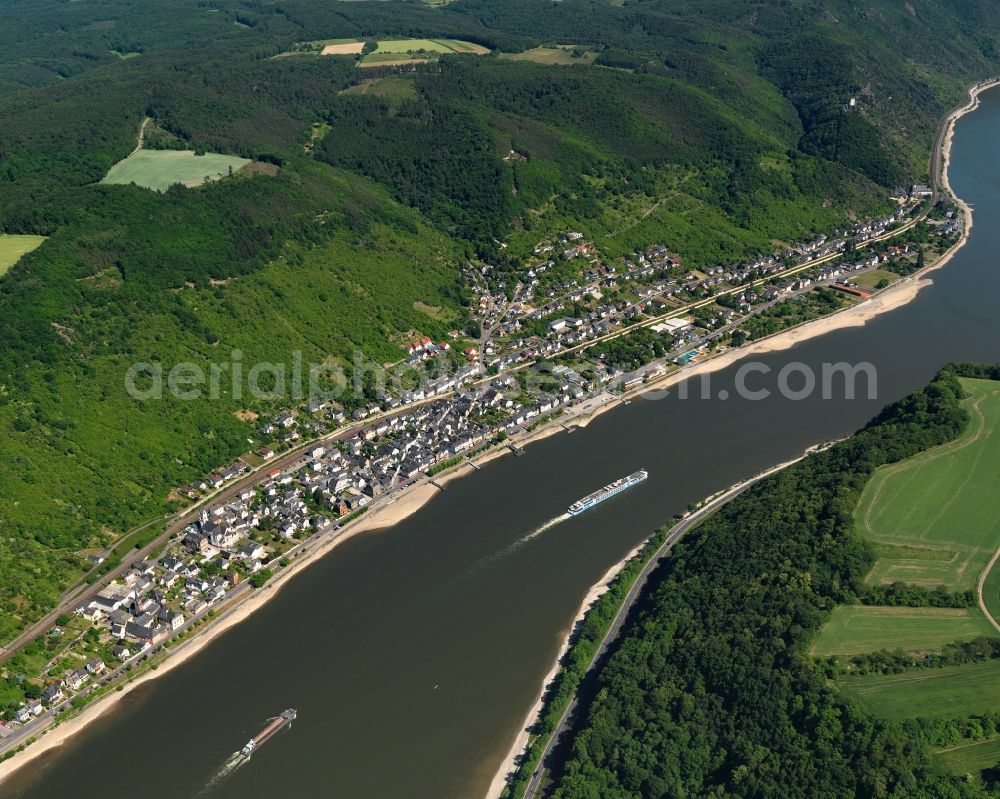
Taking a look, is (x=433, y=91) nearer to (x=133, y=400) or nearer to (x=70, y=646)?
(x=133, y=400)

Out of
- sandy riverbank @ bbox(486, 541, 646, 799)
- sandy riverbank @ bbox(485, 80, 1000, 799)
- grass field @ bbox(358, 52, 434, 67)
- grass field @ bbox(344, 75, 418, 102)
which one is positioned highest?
grass field @ bbox(358, 52, 434, 67)

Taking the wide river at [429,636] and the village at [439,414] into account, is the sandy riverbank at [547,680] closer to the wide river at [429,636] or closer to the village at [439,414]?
the wide river at [429,636]

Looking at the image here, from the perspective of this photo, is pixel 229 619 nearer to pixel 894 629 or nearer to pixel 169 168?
pixel 894 629

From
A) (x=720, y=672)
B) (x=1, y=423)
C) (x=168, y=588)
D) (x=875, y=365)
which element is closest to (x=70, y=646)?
(x=168, y=588)

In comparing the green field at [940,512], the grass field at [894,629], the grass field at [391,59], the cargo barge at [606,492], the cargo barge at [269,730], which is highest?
the grass field at [391,59]

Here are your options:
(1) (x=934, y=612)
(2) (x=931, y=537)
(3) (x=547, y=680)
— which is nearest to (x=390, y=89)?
(2) (x=931, y=537)

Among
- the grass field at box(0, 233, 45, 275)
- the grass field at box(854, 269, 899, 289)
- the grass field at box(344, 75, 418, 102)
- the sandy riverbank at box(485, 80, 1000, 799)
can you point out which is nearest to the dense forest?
the sandy riverbank at box(485, 80, 1000, 799)

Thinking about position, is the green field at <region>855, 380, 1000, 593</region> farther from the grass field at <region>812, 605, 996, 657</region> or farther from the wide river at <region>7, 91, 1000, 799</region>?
the wide river at <region>7, 91, 1000, 799</region>

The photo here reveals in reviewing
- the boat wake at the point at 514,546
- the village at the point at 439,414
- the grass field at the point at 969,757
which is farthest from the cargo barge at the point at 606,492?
the grass field at the point at 969,757
